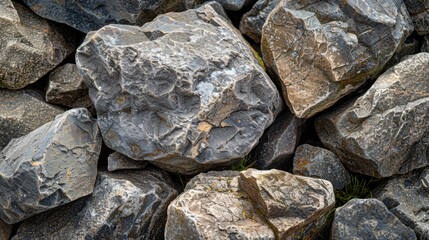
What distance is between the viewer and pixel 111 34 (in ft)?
15.6

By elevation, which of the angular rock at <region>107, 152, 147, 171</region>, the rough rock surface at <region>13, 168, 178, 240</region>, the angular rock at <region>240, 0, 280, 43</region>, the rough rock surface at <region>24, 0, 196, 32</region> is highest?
the angular rock at <region>240, 0, 280, 43</region>

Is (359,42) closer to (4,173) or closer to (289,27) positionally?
(289,27)

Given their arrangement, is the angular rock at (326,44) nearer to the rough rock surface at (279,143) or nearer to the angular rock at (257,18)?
the rough rock surface at (279,143)

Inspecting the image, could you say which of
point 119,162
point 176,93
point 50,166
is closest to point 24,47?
point 50,166

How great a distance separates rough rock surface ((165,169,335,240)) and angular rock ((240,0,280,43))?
168cm

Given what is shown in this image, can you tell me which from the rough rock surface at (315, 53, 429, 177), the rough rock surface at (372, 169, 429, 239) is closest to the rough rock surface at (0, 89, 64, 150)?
the rough rock surface at (315, 53, 429, 177)

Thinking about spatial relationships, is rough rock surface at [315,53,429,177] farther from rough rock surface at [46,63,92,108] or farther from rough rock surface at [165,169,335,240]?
rough rock surface at [46,63,92,108]

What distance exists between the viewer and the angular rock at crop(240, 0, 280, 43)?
5520 millimetres

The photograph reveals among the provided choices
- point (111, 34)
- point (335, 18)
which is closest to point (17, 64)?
point (111, 34)

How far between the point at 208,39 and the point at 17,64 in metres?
1.79

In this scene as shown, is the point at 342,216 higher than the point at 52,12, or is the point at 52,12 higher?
the point at 52,12

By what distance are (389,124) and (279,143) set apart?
1.03 meters

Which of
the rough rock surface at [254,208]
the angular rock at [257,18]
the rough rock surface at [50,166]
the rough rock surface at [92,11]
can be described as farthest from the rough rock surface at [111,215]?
the angular rock at [257,18]

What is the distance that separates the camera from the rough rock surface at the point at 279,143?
208 inches
